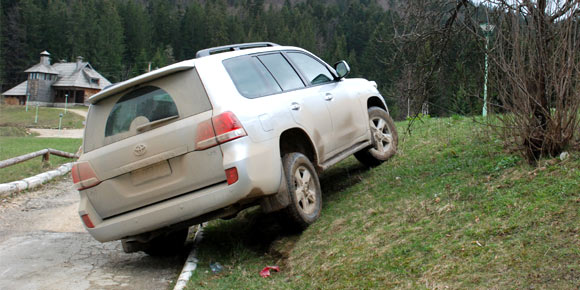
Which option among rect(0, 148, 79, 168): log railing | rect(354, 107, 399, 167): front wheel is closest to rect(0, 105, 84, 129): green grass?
rect(0, 148, 79, 168): log railing

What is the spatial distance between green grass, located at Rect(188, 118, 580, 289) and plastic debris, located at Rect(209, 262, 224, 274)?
6 cm

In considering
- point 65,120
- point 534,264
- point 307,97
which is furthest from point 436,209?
point 65,120

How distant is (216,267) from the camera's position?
5.41 m

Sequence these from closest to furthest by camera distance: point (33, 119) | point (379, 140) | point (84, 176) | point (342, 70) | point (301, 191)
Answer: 1. point (84, 176)
2. point (301, 191)
3. point (342, 70)
4. point (379, 140)
5. point (33, 119)

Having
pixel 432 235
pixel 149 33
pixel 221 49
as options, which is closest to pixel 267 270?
pixel 432 235

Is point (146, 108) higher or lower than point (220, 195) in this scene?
higher

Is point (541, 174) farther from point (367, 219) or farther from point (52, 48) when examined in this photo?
point (52, 48)

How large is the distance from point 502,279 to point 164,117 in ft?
10.7

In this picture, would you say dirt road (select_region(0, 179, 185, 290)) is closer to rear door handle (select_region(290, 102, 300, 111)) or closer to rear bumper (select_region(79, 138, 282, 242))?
rear bumper (select_region(79, 138, 282, 242))

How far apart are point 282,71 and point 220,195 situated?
196 cm

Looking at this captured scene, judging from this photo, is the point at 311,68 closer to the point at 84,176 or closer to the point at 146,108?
the point at 146,108

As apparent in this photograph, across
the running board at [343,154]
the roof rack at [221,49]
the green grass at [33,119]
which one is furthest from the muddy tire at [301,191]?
the green grass at [33,119]

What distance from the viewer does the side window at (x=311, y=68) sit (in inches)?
263

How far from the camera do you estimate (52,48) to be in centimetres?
10619
